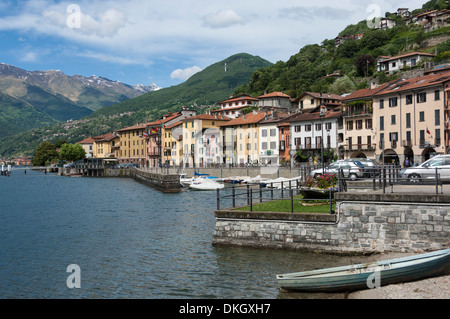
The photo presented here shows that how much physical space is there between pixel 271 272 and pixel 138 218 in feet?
72.2

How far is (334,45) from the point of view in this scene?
187875 mm

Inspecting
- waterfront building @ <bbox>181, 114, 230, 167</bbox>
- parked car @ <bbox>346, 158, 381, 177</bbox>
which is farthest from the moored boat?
waterfront building @ <bbox>181, 114, 230, 167</bbox>

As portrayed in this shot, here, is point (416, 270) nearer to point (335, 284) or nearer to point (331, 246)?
point (335, 284)

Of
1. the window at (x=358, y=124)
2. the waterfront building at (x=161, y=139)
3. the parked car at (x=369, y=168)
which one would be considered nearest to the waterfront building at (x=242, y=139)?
the window at (x=358, y=124)

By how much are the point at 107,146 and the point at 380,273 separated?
171 metres

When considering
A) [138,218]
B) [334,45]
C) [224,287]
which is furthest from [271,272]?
[334,45]

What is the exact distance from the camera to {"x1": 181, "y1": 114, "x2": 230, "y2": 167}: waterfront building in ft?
377

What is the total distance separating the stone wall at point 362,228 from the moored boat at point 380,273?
2.66 m

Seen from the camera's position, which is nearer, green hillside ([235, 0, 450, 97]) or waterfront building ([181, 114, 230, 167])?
waterfront building ([181, 114, 230, 167])

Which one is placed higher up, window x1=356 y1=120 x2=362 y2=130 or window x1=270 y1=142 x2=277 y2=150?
window x1=356 y1=120 x2=362 y2=130

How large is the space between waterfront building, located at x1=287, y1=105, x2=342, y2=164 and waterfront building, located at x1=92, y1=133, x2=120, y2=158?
97.3m

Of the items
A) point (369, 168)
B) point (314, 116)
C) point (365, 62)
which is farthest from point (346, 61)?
point (369, 168)

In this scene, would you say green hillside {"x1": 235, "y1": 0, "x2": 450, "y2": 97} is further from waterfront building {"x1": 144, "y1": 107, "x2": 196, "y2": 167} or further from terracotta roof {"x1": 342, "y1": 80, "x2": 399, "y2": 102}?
waterfront building {"x1": 144, "y1": 107, "x2": 196, "y2": 167}

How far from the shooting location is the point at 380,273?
13.3 metres
